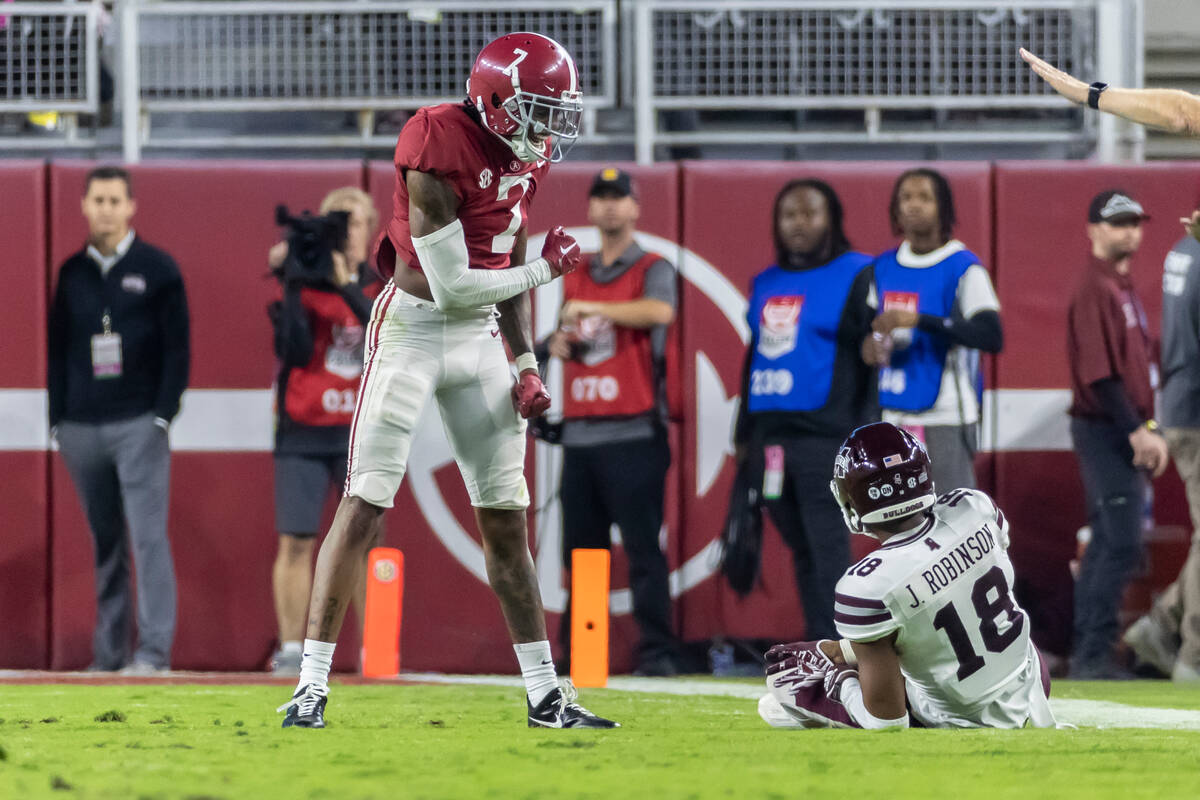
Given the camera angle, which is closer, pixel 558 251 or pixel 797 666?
pixel 558 251

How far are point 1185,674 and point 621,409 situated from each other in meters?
2.62

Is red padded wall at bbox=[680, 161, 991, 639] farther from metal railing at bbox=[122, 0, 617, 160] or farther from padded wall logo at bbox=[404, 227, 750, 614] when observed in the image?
metal railing at bbox=[122, 0, 617, 160]

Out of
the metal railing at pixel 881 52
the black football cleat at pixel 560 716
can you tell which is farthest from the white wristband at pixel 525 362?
the metal railing at pixel 881 52

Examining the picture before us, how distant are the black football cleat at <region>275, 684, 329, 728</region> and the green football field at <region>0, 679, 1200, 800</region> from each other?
0.22ft

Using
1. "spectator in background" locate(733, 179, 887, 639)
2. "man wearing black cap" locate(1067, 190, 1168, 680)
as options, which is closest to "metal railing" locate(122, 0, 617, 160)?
"spectator in background" locate(733, 179, 887, 639)

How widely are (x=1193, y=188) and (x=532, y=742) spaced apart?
5.16m

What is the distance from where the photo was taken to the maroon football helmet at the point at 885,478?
418 centimetres

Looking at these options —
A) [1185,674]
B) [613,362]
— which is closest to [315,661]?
[613,362]

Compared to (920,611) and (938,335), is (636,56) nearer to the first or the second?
(938,335)

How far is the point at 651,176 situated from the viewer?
7.57m

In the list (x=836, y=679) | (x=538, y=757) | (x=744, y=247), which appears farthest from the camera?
(x=744, y=247)

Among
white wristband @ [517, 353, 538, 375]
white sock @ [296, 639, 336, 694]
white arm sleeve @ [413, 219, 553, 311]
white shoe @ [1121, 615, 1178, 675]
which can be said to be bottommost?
white shoe @ [1121, 615, 1178, 675]

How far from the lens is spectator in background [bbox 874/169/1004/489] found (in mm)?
6754

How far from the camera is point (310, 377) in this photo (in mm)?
7172
